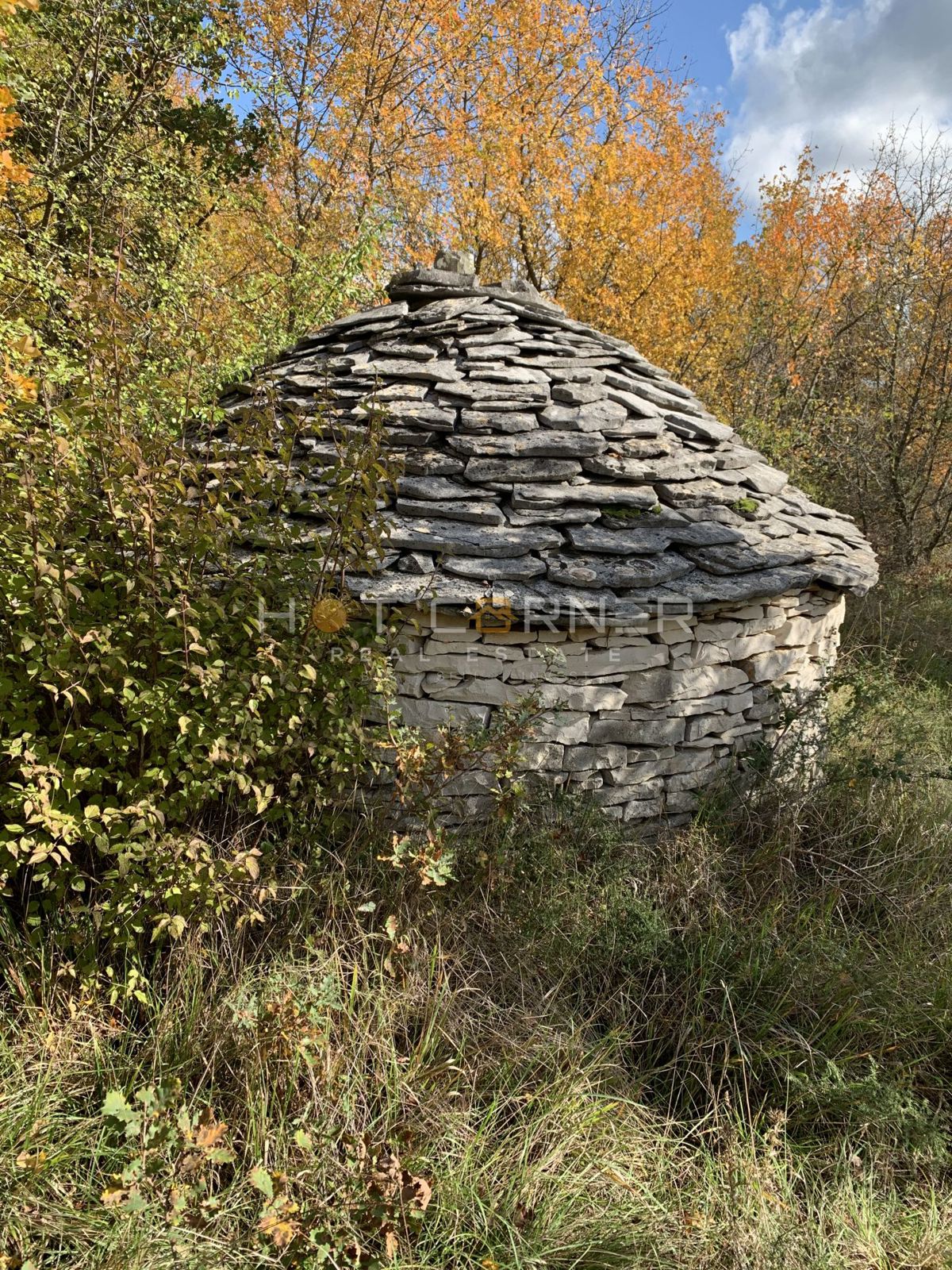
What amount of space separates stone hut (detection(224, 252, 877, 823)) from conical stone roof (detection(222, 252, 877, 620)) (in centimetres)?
1

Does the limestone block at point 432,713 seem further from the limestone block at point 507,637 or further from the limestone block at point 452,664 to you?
the limestone block at point 507,637

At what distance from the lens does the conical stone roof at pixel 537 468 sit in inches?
123

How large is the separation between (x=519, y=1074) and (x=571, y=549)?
6.68 feet

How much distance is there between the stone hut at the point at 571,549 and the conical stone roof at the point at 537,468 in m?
0.01

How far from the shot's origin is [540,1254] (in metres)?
1.83

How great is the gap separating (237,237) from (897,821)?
27.6 feet

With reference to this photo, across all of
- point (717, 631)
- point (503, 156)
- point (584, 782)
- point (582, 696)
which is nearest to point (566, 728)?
point (582, 696)

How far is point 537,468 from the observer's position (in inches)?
135

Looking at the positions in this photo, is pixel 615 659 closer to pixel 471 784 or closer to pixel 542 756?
pixel 542 756

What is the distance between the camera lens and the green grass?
72.7 inches

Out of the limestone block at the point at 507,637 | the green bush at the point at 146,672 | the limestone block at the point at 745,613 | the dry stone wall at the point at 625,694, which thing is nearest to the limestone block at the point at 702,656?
the dry stone wall at the point at 625,694

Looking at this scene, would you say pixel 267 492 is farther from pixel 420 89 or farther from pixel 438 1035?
pixel 420 89

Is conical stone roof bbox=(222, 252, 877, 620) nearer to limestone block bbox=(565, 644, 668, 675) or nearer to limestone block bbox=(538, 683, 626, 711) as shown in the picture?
limestone block bbox=(565, 644, 668, 675)

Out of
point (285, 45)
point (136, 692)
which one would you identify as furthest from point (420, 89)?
point (136, 692)
